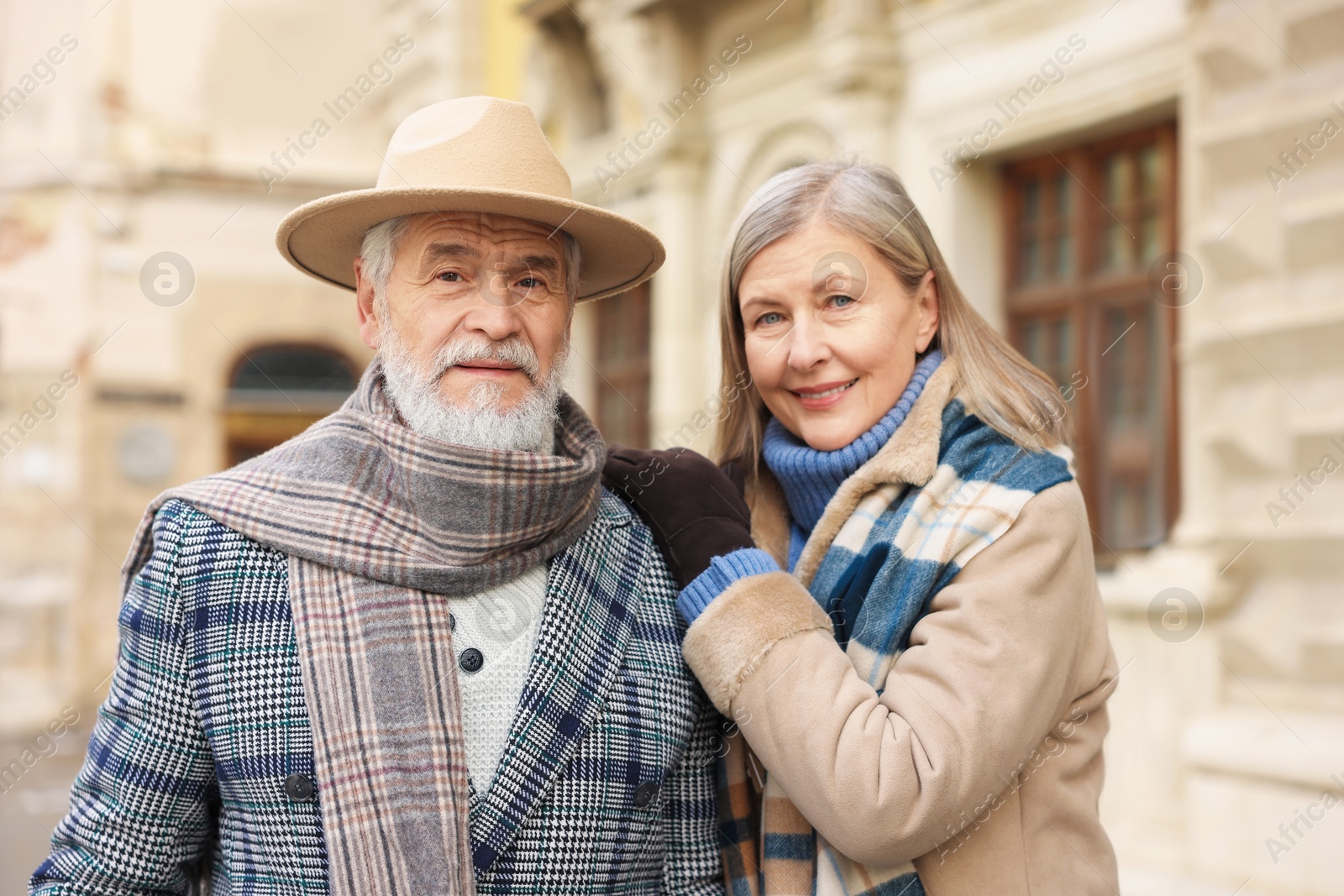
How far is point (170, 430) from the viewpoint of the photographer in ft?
42.6

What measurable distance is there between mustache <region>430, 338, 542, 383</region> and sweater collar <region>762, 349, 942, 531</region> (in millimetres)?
515

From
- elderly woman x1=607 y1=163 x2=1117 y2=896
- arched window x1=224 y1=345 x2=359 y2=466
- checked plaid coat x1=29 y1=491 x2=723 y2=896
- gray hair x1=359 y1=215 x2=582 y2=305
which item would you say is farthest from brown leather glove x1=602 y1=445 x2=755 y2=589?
arched window x1=224 y1=345 x2=359 y2=466

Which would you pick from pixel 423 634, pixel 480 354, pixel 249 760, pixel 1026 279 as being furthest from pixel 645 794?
pixel 1026 279

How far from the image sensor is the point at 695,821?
83.3 inches

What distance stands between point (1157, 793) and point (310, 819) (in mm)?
3970

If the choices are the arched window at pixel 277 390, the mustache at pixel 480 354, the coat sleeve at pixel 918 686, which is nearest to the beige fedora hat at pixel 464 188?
the mustache at pixel 480 354

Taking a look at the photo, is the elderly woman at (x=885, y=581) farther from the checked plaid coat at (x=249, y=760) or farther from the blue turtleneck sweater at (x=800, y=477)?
the checked plaid coat at (x=249, y=760)

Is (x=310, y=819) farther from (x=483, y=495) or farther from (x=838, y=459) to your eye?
(x=838, y=459)

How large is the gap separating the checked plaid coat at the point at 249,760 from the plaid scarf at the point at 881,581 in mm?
215

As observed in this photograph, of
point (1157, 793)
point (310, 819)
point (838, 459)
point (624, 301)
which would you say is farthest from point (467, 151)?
point (624, 301)

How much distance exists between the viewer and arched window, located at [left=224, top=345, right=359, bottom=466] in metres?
13.5

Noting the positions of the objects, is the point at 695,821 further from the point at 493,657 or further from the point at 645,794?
the point at 493,657

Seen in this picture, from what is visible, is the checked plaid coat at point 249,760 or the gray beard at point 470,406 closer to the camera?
the checked plaid coat at point 249,760

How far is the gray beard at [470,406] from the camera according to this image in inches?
78.2
